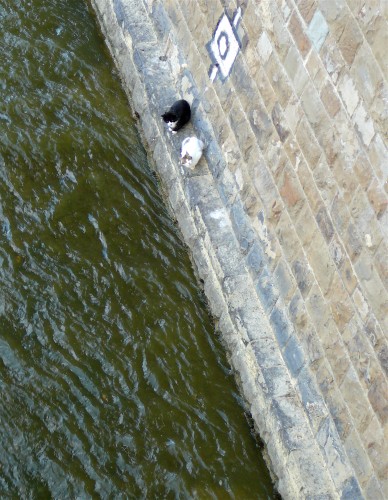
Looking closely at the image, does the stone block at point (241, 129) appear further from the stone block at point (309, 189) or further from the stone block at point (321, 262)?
the stone block at point (321, 262)

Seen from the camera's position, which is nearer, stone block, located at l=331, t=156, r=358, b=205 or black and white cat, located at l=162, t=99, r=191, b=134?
stone block, located at l=331, t=156, r=358, b=205

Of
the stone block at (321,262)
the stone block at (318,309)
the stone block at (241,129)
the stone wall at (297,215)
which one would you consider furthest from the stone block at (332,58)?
the stone block at (318,309)

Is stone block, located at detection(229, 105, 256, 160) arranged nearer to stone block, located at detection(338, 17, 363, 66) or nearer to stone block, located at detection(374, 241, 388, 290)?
stone block, located at detection(338, 17, 363, 66)

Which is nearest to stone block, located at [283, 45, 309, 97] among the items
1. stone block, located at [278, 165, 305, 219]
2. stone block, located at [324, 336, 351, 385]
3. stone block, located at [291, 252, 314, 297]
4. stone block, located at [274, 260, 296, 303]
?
stone block, located at [278, 165, 305, 219]

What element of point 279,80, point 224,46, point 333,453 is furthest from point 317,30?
point 333,453

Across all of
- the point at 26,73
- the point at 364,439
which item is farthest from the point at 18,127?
the point at 364,439
